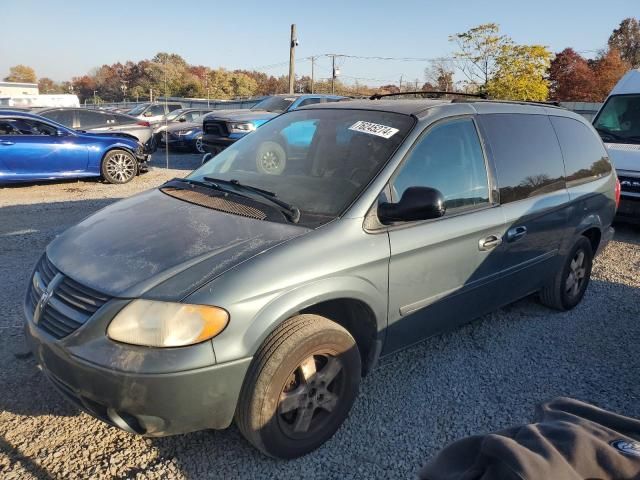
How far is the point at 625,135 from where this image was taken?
7672 mm

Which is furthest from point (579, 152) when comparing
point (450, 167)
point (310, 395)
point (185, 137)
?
point (185, 137)

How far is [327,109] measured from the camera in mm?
3645

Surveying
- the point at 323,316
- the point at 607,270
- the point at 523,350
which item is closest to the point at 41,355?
the point at 323,316

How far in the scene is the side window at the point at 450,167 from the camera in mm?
2943

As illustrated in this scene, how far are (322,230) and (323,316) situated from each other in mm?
503

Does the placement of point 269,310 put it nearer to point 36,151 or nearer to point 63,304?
point 63,304

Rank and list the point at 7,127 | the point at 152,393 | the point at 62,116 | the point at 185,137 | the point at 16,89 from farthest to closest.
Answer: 1. the point at 16,89
2. the point at 185,137
3. the point at 62,116
4. the point at 7,127
5. the point at 152,393

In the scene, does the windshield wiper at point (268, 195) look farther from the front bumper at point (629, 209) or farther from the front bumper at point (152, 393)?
the front bumper at point (629, 209)

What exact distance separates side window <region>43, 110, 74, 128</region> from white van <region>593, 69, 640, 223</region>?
11333 mm

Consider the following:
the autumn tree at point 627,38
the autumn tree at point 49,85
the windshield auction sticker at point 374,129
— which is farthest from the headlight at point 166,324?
the autumn tree at point 49,85

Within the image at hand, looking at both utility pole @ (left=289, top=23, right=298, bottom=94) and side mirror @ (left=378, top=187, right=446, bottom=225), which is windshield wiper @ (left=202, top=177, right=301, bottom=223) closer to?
side mirror @ (left=378, top=187, right=446, bottom=225)

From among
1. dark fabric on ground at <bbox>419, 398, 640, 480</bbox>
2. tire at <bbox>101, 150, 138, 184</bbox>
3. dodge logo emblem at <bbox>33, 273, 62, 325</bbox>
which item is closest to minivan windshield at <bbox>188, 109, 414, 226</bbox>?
dodge logo emblem at <bbox>33, 273, 62, 325</bbox>

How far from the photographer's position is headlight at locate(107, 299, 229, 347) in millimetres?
2084

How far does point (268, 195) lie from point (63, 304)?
4.07ft
